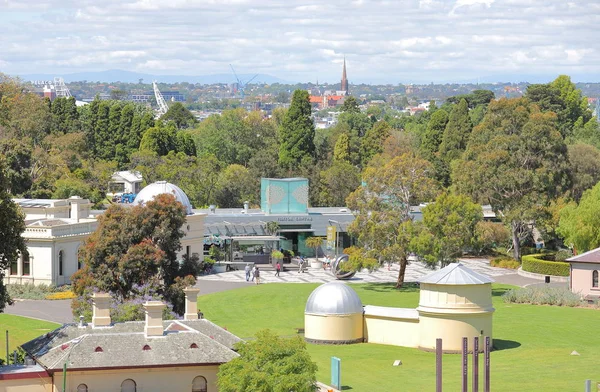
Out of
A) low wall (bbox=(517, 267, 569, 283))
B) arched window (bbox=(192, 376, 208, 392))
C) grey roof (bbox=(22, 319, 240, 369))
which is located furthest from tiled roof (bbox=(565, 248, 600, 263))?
arched window (bbox=(192, 376, 208, 392))

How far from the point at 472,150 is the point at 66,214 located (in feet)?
97.6

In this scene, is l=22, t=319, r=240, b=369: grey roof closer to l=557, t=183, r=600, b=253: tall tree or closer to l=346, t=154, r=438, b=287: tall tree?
l=346, t=154, r=438, b=287: tall tree

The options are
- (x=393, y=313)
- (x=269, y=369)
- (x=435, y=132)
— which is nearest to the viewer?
(x=269, y=369)

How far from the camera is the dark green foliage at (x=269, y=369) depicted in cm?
4291

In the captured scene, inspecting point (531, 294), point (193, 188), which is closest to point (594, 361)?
point (531, 294)

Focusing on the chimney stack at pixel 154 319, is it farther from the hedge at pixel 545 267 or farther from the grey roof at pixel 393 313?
the hedge at pixel 545 267

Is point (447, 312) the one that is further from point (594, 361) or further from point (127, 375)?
point (127, 375)

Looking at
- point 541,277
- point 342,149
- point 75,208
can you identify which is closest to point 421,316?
point 541,277

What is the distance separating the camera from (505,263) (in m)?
93.2

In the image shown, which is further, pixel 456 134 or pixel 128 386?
pixel 456 134

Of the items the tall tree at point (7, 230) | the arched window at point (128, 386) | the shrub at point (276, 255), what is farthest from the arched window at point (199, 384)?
the shrub at point (276, 255)

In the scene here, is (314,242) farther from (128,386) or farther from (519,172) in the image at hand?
(128,386)

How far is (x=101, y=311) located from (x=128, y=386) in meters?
4.52

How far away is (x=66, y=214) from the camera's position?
89562 millimetres
